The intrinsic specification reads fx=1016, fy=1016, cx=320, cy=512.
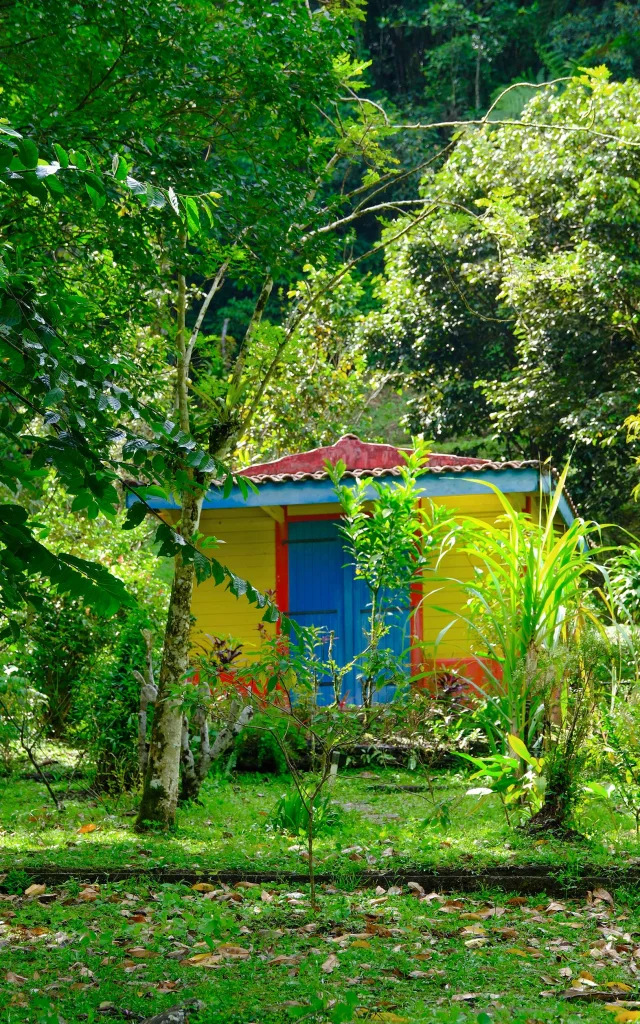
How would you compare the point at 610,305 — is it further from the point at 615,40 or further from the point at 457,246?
the point at 615,40

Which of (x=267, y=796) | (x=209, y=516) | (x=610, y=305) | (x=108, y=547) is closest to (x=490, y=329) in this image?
(x=610, y=305)

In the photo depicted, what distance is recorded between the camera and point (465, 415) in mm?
18969

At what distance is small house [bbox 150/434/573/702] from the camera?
428 inches

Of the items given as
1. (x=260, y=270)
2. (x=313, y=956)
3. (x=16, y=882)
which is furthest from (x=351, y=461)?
(x=313, y=956)

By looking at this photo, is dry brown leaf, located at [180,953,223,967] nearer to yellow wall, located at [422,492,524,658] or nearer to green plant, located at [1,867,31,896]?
green plant, located at [1,867,31,896]

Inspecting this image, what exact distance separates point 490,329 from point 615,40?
1021cm

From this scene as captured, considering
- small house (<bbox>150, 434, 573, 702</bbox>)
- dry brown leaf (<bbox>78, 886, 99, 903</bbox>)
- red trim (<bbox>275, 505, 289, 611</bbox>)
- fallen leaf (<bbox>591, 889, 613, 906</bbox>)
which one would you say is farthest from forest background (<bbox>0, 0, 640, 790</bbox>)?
fallen leaf (<bbox>591, 889, 613, 906</bbox>)

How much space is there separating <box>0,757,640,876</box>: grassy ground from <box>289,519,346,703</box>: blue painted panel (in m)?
3.51

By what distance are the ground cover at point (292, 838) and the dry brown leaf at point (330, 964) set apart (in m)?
1.20

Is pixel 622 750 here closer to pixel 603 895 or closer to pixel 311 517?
pixel 603 895

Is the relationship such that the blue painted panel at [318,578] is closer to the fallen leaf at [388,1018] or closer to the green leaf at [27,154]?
the fallen leaf at [388,1018]

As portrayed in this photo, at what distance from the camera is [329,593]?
11.4 metres

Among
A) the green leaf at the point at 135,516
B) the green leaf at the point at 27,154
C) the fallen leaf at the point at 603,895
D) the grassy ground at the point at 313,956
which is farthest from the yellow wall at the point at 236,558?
the green leaf at the point at 27,154

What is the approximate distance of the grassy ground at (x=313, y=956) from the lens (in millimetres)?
3387
